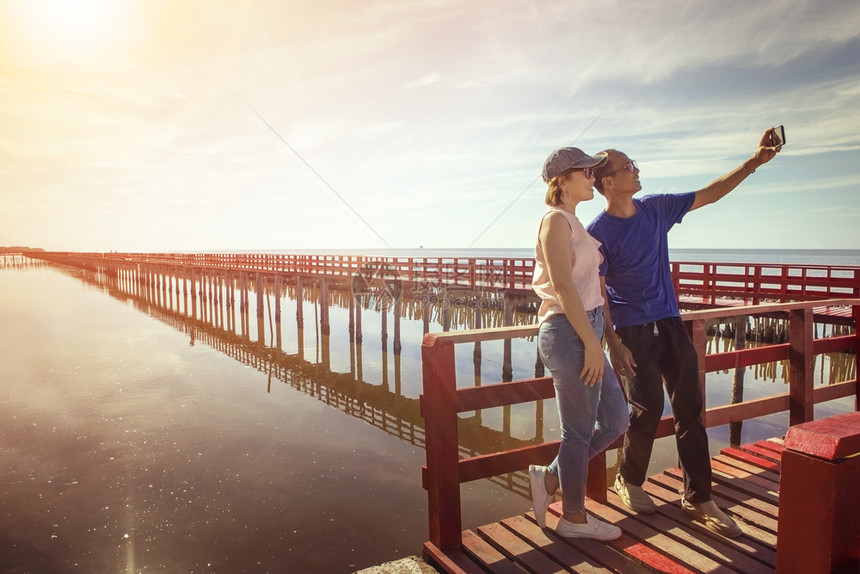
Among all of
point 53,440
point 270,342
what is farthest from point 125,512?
point 270,342

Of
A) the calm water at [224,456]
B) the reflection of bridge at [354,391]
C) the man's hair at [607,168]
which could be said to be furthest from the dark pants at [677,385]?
the reflection of bridge at [354,391]

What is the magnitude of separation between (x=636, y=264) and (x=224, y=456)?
674cm

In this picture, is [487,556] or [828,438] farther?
[487,556]

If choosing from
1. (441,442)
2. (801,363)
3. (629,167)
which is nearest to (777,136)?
(629,167)

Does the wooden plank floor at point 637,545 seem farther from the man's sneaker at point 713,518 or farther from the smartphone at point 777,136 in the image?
the smartphone at point 777,136

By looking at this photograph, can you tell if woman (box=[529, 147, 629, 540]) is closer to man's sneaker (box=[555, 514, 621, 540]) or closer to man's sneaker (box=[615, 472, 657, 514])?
man's sneaker (box=[555, 514, 621, 540])

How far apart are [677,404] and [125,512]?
6024mm

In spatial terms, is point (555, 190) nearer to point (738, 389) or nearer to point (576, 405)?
point (576, 405)

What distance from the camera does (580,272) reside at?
2145 millimetres

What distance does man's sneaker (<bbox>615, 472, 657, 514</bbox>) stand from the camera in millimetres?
2709

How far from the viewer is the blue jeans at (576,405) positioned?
210 centimetres

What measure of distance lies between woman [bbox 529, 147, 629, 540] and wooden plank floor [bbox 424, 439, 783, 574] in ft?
0.98

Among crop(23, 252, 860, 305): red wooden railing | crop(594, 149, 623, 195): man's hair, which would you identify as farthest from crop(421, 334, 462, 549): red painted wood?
crop(23, 252, 860, 305): red wooden railing

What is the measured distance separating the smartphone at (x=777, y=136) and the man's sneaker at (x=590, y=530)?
220cm
